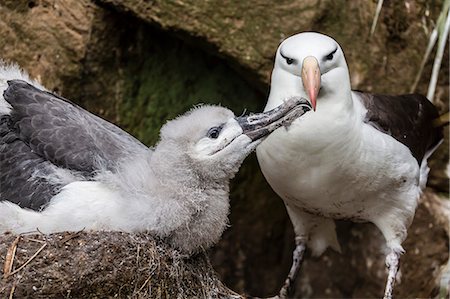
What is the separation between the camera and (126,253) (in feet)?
11.8

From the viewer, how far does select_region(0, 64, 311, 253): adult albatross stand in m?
3.72

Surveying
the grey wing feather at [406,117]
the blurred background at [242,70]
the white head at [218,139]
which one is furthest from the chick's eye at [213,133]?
the blurred background at [242,70]

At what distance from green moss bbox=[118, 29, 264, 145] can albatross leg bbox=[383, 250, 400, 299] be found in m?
1.29

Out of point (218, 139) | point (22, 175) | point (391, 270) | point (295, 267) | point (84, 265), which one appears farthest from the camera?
point (295, 267)

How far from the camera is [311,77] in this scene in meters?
4.29

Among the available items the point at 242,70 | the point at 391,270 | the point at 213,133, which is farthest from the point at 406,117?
the point at 213,133

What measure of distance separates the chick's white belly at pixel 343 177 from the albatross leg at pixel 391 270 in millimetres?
221

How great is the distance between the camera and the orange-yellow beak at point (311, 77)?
424cm

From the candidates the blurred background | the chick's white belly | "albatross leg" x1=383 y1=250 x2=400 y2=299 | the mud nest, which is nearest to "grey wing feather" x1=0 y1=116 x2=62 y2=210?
the mud nest

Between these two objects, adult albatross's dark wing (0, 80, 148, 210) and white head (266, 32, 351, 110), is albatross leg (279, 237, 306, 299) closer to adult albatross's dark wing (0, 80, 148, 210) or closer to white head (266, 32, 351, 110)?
white head (266, 32, 351, 110)

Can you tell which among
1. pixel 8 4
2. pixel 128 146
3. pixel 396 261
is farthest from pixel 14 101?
pixel 396 261

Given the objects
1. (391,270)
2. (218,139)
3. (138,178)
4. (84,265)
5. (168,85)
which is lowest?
(391,270)

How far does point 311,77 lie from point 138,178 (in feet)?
3.21

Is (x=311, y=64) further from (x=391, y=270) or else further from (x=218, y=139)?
(x=391, y=270)
